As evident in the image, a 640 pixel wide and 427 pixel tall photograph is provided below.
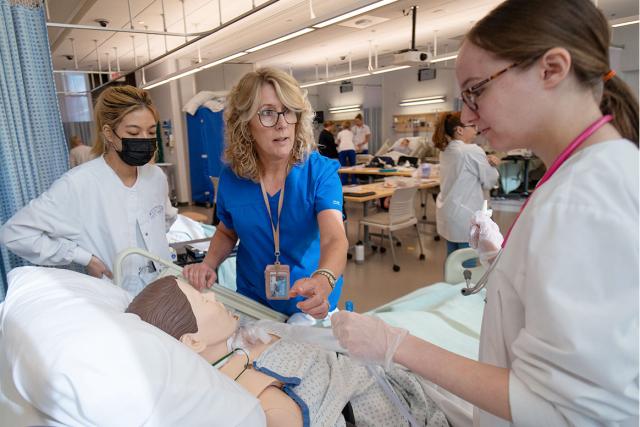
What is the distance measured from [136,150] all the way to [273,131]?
0.75 m

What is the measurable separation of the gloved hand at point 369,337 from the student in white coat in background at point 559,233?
5 cm

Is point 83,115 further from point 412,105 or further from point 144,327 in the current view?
point 144,327

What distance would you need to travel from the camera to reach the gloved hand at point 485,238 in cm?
139

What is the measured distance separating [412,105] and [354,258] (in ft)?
26.2

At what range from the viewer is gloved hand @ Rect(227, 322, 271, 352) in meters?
1.43

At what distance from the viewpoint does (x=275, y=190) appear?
1657 millimetres

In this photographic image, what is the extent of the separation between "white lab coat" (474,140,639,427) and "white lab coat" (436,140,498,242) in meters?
2.92

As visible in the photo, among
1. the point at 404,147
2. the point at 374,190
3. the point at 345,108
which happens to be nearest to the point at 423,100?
the point at 404,147

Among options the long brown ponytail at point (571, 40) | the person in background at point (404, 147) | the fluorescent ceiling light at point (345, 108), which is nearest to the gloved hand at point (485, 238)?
the long brown ponytail at point (571, 40)

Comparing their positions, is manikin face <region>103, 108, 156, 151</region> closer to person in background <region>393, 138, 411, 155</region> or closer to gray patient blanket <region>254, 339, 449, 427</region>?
gray patient blanket <region>254, 339, 449, 427</region>

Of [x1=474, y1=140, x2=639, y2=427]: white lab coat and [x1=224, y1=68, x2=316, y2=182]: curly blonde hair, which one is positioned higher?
[x1=224, y1=68, x2=316, y2=182]: curly blonde hair

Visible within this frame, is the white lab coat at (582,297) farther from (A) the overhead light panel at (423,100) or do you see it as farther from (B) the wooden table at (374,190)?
(A) the overhead light panel at (423,100)

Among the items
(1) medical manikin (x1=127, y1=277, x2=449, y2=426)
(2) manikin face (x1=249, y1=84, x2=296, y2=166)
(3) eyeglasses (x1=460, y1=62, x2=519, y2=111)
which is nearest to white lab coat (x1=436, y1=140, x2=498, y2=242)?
(2) manikin face (x1=249, y1=84, x2=296, y2=166)

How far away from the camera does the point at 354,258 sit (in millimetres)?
5117
